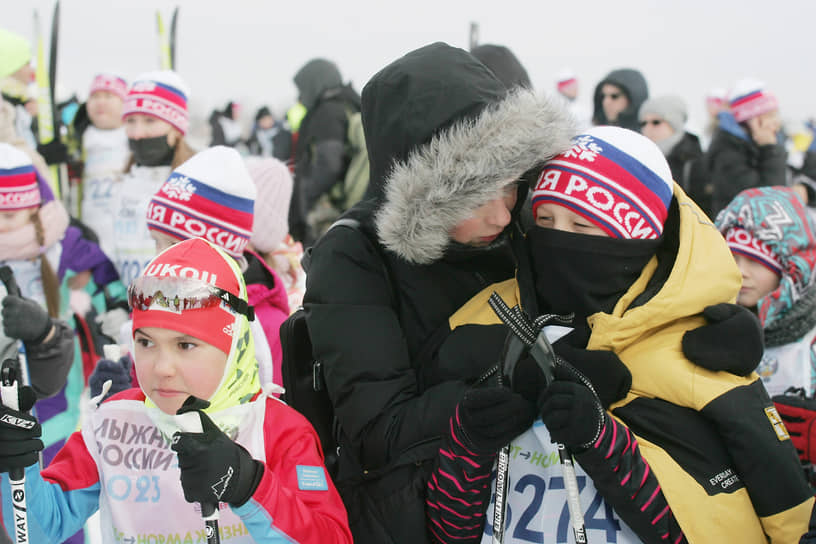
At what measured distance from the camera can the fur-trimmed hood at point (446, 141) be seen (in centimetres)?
159

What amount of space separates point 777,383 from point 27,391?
92.3 inches

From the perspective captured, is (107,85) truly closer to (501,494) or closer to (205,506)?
(205,506)

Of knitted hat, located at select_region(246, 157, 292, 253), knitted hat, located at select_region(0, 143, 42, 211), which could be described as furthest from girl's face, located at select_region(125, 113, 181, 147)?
knitted hat, located at select_region(0, 143, 42, 211)

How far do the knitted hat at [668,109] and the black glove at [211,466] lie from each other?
5006 mm

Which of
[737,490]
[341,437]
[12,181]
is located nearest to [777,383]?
[737,490]

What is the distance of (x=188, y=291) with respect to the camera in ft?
5.57

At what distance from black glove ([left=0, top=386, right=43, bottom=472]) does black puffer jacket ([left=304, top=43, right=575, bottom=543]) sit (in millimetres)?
602

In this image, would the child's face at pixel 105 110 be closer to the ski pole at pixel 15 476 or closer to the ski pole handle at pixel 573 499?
the ski pole at pixel 15 476

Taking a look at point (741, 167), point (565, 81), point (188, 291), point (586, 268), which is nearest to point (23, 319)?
point (188, 291)

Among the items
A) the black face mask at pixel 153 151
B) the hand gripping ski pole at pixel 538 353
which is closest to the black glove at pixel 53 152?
the black face mask at pixel 153 151

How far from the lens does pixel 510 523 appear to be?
162cm

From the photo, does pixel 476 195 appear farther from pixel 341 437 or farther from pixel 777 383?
pixel 777 383

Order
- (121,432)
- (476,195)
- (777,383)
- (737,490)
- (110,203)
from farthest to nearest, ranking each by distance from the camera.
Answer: (110,203) → (777,383) → (121,432) → (476,195) → (737,490)

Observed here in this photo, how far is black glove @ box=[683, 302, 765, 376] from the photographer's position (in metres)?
1.46
